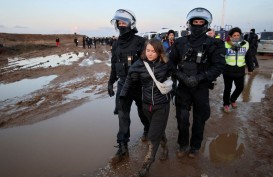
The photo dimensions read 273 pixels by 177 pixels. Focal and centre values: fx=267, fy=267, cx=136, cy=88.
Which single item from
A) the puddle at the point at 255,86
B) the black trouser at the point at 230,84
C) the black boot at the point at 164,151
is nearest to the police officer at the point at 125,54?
the black boot at the point at 164,151

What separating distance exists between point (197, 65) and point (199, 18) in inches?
24.4

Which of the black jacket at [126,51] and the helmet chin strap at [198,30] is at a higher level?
the helmet chin strap at [198,30]

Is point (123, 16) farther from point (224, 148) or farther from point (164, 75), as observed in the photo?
point (224, 148)

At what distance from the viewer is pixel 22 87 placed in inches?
379

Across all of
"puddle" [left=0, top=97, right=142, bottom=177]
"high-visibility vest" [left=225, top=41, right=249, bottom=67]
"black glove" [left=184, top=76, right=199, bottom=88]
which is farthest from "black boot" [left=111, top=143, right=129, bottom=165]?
"high-visibility vest" [left=225, top=41, right=249, bottom=67]

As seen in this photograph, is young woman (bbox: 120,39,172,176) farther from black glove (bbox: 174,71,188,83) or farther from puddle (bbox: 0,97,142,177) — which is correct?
puddle (bbox: 0,97,142,177)

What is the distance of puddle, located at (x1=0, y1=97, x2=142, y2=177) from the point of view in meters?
3.70

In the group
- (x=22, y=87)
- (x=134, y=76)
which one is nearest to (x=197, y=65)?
(x=134, y=76)

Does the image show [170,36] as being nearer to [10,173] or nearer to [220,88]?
[220,88]

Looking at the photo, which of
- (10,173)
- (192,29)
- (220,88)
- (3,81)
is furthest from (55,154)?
(3,81)

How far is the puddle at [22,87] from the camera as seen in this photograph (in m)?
8.45

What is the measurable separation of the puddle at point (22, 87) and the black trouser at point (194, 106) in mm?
6074

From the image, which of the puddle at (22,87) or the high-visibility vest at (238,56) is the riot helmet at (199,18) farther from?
the puddle at (22,87)

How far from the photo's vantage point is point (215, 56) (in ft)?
11.6
